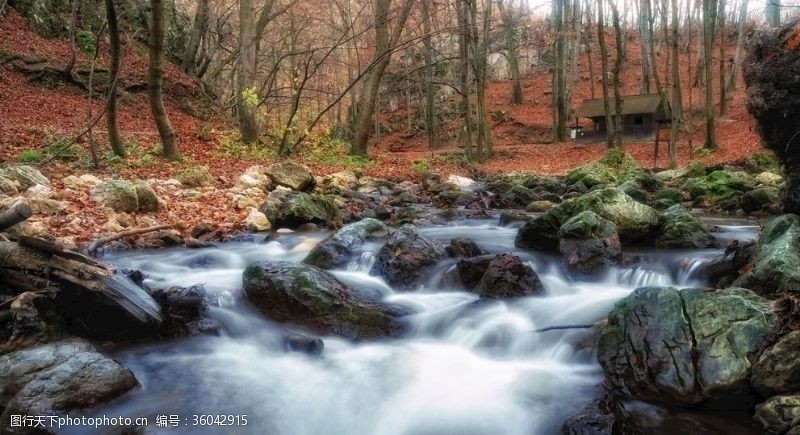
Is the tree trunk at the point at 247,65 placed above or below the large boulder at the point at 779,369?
above

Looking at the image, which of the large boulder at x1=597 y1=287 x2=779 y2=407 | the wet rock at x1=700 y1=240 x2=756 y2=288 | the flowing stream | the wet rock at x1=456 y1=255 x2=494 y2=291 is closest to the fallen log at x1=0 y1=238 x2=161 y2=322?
the flowing stream

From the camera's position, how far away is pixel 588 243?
6953 mm

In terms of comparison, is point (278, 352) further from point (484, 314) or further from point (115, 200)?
point (115, 200)

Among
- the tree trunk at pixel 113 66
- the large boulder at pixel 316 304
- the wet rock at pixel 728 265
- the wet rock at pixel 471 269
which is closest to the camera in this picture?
the large boulder at pixel 316 304

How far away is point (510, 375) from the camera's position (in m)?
4.89

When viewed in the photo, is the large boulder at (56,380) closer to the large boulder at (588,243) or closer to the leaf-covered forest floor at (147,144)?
the leaf-covered forest floor at (147,144)

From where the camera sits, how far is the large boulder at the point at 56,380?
11.9 feet

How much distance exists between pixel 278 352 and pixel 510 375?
2091mm

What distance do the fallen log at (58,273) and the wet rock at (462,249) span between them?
3637mm

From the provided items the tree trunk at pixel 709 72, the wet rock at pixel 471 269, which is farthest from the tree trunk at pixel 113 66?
the tree trunk at pixel 709 72

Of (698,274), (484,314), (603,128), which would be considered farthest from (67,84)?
(603,128)

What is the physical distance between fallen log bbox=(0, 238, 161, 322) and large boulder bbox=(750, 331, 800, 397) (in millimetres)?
4663

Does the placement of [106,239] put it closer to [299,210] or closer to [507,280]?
[299,210]

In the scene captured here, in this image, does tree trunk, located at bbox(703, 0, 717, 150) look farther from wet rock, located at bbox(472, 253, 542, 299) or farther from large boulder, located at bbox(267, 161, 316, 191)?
wet rock, located at bbox(472, 253, 542, 299)
